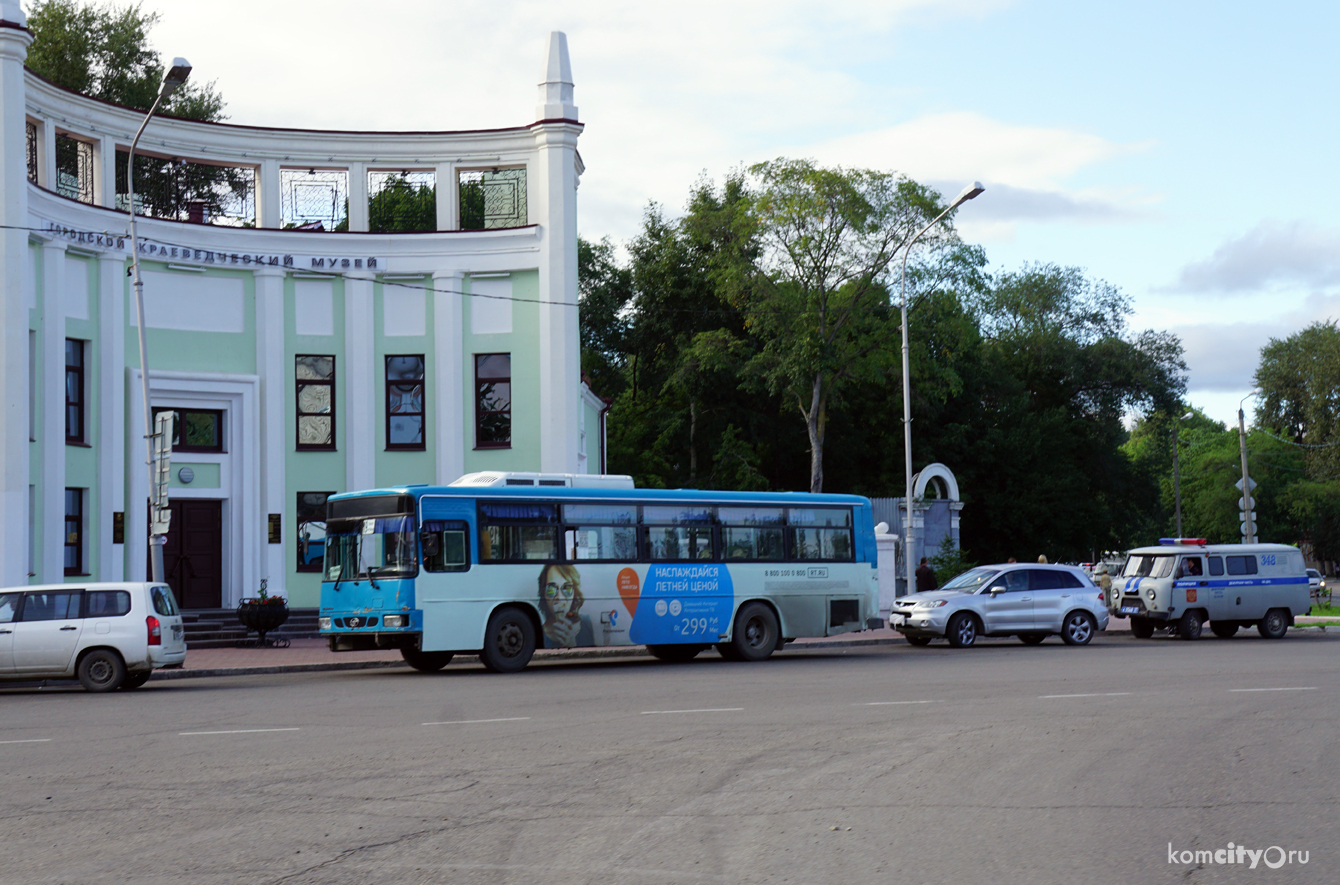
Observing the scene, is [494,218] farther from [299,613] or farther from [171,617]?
[171,617]

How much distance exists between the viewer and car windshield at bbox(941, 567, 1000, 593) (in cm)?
2745

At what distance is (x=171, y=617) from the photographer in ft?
63.5

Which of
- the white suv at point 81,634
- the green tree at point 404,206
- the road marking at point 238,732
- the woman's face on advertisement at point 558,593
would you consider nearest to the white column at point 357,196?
the green tree at point 404,206

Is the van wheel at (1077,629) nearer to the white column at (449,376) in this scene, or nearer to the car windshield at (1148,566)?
the car windshield at (1148,566)

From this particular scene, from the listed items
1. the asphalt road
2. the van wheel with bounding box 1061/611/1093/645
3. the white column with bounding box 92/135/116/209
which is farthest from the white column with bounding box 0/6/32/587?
the van wheel with bounding box 1061/611/1093/645

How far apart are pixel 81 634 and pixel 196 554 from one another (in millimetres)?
14061

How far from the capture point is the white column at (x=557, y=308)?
3362 cm

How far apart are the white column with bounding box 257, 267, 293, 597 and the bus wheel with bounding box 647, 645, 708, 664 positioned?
11.9 meters

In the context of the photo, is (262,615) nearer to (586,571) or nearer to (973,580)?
(586,571)

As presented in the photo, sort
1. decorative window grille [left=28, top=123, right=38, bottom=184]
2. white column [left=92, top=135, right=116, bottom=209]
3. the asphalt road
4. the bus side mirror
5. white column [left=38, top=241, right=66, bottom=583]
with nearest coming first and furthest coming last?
the asphalt road → the bus side mirror → white column [left=38, top=241, right=66, bottom=583] → decorative window grille [left=28, top=123, right=38, bottom=184] → white column [left=92, top=135, right=116, bottom=209]

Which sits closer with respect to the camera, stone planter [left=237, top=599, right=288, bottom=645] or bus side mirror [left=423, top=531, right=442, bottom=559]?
bus side mirror [left=423, top=531, right=442, bottom=559]

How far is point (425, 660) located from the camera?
72.6 feet

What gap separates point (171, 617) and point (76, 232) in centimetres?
1405

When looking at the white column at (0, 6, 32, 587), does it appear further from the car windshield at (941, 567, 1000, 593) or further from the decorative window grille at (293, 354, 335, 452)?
the car windshield at (941, 567, 1000, 593)
